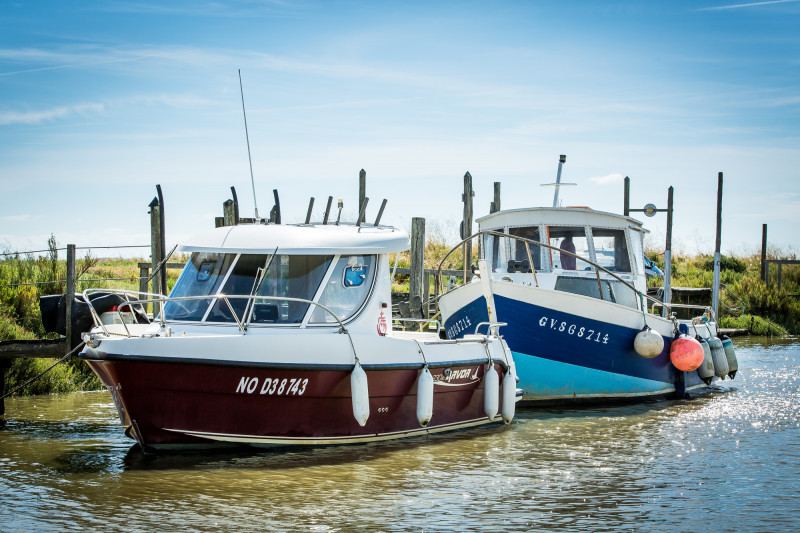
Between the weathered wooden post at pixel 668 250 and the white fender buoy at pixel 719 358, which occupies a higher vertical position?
the weathered wooden post at pixel 668 250

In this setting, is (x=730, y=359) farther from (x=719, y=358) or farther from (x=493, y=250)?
(x=493, y=250)

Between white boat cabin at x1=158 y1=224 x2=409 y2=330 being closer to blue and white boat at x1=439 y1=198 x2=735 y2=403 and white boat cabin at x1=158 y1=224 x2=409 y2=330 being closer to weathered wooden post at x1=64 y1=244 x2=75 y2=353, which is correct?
blue and white boat at x1=439 y1=198 x2=735 y2=403

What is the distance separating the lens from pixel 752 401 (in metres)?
14.2

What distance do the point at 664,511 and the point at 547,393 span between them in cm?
581

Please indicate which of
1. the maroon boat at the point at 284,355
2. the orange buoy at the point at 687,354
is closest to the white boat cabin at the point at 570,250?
the orange buoy at the point at 687,354

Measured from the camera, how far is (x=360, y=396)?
364 inches

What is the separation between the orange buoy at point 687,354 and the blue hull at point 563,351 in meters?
0.68

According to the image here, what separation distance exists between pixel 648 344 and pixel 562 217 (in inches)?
101

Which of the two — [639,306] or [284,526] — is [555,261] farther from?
[284,526]

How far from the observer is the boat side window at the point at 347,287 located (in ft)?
32.9

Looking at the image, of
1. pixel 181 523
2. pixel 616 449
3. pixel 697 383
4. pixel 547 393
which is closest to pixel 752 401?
pixel 697 383

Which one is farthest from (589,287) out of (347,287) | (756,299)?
(756,299)

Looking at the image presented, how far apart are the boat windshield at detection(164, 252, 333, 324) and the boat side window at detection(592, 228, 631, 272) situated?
630 cm

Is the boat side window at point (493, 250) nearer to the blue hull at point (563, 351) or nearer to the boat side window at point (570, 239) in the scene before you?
the boat side window at point (570, 239)
